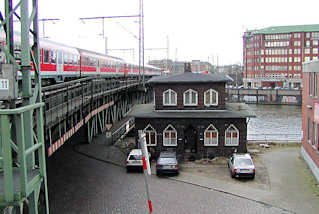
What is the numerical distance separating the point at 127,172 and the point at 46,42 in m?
9.16

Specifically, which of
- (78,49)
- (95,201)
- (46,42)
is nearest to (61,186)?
(95,201)

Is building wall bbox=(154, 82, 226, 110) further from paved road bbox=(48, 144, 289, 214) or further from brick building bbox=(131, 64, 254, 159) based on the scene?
paved road bbox=(48, 144, 289, 214)

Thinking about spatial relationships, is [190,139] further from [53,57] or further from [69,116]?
[69,116]

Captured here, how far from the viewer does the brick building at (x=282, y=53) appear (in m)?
106

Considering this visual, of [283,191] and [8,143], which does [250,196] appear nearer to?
[283,191]

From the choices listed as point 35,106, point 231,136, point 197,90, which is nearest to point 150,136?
point 197,90

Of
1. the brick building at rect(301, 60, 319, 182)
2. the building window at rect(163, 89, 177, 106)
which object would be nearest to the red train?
the building window at rect(163, 89, 177, 106)

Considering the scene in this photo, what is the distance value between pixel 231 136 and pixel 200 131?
2211 mm

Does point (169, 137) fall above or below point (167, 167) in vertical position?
above

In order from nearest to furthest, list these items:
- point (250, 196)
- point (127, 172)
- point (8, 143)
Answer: point (8, 143) < point (250, 196) < point (127, 172)

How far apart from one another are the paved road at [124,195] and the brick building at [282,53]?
9789cm

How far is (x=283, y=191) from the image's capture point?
17.3 metres

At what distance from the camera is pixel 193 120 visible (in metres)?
24.9

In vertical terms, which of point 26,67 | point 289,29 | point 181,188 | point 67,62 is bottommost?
point 181,188
